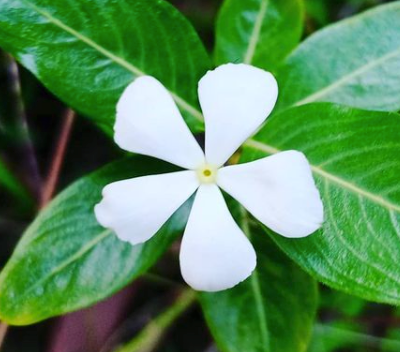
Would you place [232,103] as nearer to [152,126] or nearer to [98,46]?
[152,126]

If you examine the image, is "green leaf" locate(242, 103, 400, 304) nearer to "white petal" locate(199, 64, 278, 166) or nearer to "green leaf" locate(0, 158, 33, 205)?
"white petal" locate(199, 64, 278, 166)

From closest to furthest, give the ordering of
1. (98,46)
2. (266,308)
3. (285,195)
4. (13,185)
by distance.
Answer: (285,195) < (98,46) < (266,308) < (13,185)

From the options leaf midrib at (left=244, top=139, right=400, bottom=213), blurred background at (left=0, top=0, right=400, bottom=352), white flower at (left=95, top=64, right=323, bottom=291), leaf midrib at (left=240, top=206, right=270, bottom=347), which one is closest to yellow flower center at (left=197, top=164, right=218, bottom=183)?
white flower at (left=95, top=64, right=323, bottom=291)

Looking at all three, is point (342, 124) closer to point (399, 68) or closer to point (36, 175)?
point (399, 68)

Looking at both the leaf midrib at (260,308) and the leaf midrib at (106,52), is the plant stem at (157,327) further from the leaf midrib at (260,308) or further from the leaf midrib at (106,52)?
the leaf midrib at (106,52)

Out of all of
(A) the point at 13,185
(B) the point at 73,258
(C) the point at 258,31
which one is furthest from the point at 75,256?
(C) the point at 258,31

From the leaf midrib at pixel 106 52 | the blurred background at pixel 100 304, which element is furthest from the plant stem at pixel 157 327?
the leaf midrib at pixel 106 52
